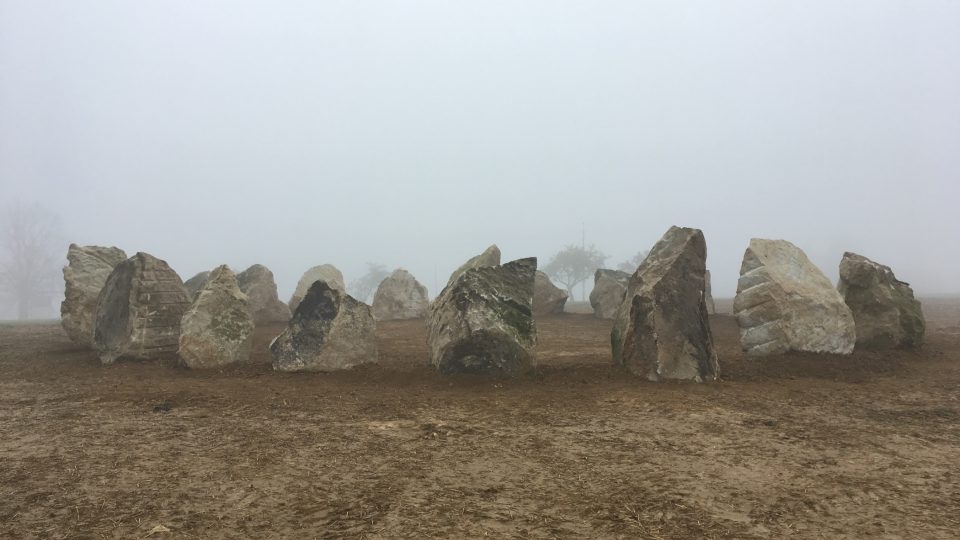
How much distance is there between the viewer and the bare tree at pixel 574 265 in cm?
6725

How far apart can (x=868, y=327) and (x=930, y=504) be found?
7.72m

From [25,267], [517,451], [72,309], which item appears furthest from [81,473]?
[25,267]

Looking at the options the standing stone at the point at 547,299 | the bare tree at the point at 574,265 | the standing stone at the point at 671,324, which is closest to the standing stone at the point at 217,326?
the standing stone at the point at 671,324

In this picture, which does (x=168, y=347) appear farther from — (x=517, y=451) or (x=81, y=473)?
(x=517, y=451)

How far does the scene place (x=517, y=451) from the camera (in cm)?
486

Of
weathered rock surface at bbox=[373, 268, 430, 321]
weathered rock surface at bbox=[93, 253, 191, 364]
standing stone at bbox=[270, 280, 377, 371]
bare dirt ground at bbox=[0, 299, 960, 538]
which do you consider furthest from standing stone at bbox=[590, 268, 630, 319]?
weathered rock surface at bbox=[93, 253, 191, 364]

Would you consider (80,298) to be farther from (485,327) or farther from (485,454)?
(485,454)

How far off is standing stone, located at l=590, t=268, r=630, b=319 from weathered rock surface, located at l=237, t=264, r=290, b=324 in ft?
38.6

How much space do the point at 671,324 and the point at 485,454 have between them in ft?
14.2

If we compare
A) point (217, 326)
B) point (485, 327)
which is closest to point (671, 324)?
point (485, 327)

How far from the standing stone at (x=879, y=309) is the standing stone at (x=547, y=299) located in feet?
38.9

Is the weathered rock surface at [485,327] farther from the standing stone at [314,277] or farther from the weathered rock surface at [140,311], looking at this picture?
the standing stone at [314,277]

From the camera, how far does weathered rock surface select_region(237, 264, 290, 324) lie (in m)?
17.8

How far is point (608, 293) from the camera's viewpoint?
20.5 m
